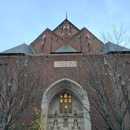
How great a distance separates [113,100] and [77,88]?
10.2 feet

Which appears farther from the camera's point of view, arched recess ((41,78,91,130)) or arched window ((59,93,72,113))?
arched window ((59,93,72,113))

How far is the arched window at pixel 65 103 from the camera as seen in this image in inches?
556

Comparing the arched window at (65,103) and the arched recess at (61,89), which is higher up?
the arched recess at (61,89)

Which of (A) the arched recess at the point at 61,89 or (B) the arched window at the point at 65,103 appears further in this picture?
(B) the arched window at the point at 65,103

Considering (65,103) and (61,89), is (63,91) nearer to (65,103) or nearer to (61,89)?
(61,89)

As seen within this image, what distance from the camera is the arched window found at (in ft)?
46.3

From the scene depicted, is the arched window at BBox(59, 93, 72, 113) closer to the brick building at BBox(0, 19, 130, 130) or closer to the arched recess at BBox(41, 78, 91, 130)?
the brick building at BBox(0, 19, 130, 130)

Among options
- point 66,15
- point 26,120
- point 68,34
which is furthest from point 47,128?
point 66,15

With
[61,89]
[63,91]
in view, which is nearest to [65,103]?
[63,91]

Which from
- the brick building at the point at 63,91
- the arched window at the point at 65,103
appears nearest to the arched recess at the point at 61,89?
the brick building at the point at 63,91

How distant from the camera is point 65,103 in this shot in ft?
Result: 47.5

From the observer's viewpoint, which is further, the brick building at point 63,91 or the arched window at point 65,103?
the arched window at point 65,103

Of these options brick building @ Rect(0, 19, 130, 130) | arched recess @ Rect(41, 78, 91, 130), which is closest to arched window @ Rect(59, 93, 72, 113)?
brick building @ Rect(0, 19, 130, 130)

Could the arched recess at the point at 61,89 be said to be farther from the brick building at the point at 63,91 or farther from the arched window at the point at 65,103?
the arched window at the point at 65,103
